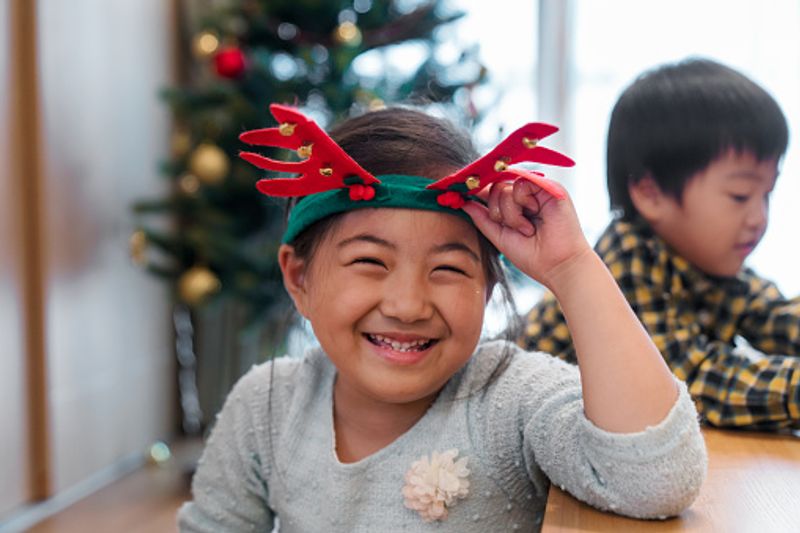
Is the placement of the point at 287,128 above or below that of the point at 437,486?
above

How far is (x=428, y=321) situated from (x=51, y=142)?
6.04ft

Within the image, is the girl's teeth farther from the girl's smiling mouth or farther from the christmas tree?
the christmas tree

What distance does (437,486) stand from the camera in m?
1.00

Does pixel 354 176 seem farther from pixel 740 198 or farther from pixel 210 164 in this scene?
pixel 210 164

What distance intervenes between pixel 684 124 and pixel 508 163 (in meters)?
0.48

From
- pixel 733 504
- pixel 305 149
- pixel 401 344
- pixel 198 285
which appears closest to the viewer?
pixel 733 504

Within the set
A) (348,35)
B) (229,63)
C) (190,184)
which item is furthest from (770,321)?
(190,184)

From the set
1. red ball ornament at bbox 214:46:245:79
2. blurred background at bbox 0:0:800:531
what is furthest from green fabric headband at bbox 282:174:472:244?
red ball ornament at bbox 214:46:245:79

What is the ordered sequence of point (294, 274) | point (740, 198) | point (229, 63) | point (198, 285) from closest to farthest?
point (294, 274) → point (740, 198) → point (229, 63) → point (198, 285)

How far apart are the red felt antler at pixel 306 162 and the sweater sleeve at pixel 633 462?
0.32m

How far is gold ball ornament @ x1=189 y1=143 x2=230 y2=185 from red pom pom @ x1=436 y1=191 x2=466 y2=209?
67.5 inches

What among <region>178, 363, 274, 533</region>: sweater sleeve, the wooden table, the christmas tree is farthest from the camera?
the christmas tree

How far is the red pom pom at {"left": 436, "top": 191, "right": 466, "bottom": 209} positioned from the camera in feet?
3.16

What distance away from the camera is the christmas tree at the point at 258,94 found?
8.26ft
